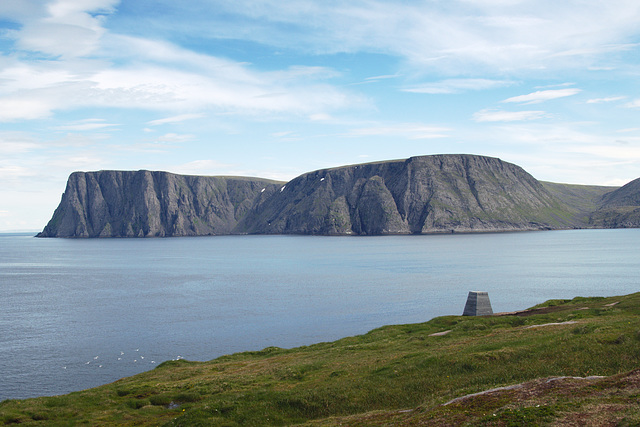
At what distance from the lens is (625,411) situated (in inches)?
648

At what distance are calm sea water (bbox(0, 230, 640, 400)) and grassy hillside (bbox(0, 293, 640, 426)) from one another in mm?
19462

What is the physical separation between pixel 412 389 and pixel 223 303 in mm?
73317

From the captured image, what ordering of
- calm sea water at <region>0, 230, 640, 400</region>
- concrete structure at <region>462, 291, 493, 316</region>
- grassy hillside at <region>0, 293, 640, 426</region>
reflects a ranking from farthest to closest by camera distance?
concrete structure at <region>462, 291, 493, 316</region>, calm sea water at <region>0, 230, 640, 400</region>, grassy hillside at <region>0, 293, 640, 426</region>

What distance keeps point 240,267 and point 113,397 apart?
133584 millimetres

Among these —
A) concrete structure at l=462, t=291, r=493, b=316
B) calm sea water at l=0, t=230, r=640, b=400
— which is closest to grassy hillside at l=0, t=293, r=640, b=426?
concrete structure at l=462, t=291, r=493, b=316

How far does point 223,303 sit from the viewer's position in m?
96.8

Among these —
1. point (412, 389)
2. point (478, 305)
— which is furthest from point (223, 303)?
point (412, 389)

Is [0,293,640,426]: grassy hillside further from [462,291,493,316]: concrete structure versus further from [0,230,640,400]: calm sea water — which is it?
[0,230,640,400]: calm sea water

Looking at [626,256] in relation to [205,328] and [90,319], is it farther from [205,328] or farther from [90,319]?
[90,319]

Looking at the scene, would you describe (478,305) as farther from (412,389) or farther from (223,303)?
(223,303)

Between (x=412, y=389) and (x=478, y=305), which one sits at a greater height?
(x=412, y=389)

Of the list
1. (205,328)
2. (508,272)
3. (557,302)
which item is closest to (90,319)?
(205,328)

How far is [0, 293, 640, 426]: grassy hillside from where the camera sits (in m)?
18.7

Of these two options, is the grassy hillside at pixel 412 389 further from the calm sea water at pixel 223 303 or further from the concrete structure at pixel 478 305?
the calm sea water at pixel 223 303
